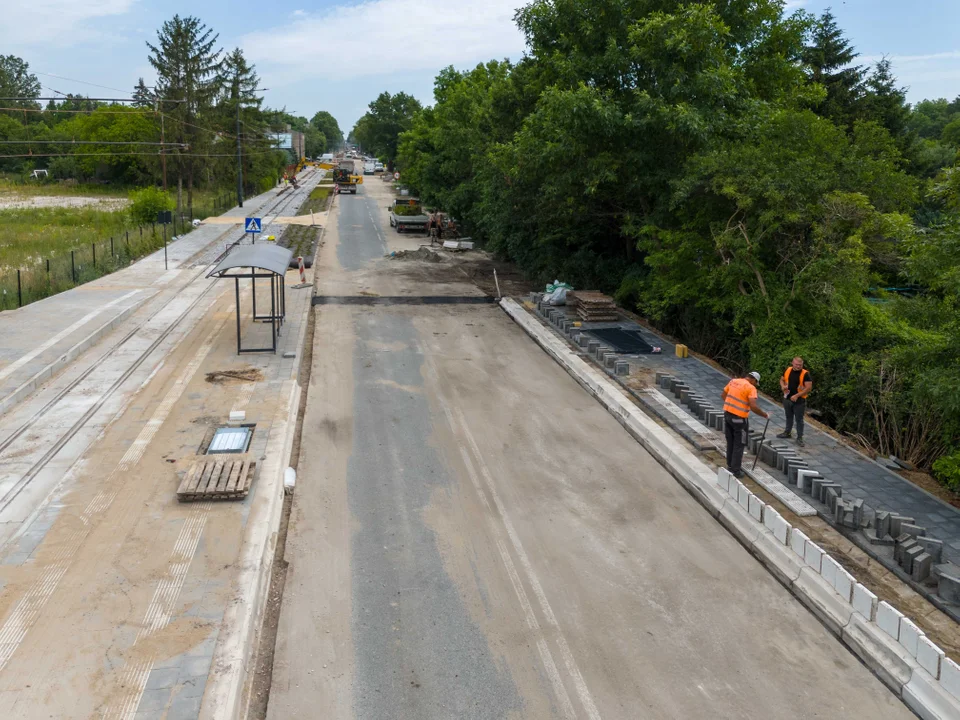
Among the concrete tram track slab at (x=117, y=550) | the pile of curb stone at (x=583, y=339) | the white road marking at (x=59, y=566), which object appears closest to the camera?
the concrete tram track slab at (x=117, y=550)

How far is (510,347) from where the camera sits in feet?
65.3

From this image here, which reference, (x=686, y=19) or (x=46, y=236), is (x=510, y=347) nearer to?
(x=686, y=19)

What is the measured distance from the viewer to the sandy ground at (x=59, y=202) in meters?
53.5

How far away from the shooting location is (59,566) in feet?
27.7

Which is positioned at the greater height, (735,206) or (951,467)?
(735,206)

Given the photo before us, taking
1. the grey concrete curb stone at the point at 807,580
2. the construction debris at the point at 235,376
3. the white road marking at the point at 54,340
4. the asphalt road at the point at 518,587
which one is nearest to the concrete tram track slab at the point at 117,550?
the construction debris at the point at 235,376

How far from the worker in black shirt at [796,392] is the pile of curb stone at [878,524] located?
0.62 meters

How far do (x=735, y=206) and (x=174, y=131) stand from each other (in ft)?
153

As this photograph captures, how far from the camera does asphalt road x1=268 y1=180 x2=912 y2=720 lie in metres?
6.91

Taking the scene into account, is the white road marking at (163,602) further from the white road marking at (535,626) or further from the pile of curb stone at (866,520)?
the pile of curb stone at (866,520)

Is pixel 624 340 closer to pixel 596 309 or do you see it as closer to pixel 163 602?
pixel 596 309

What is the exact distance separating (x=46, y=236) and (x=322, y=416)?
27869mm

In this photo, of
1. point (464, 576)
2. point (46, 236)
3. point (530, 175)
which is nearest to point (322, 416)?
point (464, 576)

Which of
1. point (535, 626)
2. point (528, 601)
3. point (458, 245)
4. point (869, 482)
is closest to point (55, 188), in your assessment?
point (458, 245)
